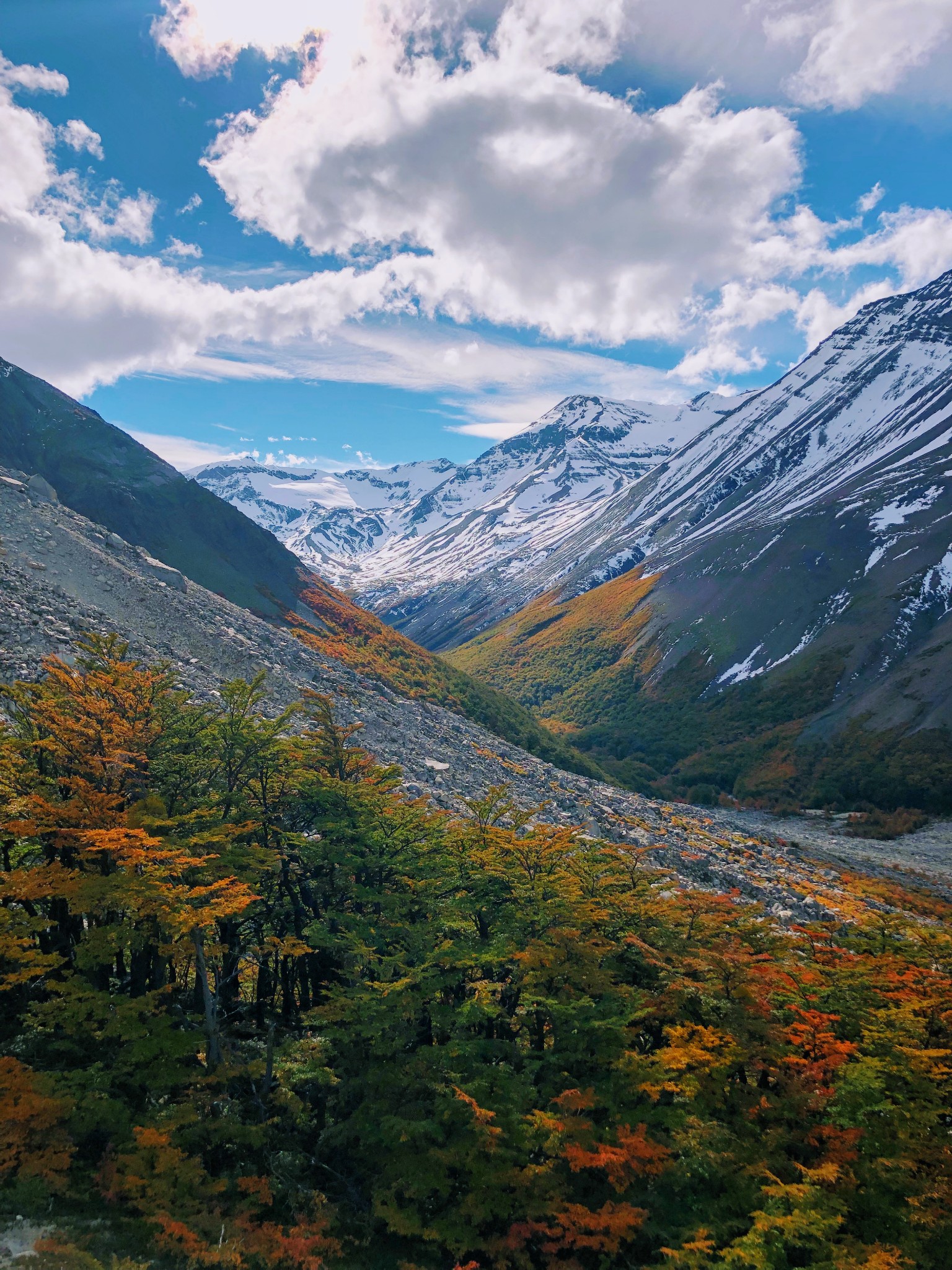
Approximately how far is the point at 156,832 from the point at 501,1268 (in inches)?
421

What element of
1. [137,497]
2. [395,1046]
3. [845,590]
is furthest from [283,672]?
[845,590]

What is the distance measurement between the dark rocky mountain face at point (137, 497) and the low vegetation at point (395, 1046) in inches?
1948

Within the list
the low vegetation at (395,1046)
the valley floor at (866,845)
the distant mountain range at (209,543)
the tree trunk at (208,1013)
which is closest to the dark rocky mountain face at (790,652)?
the valley floor at (866,845)

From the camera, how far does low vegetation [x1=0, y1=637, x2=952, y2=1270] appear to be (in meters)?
10.8

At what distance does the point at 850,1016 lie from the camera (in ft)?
46.8

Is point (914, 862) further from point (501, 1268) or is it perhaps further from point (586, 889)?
point (501, 1268)

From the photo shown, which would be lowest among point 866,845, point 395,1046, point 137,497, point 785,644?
point 395,1046

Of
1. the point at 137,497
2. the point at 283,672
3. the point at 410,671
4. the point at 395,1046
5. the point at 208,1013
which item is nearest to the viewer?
the point at 208,1013

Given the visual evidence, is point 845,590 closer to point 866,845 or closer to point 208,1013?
point 866,845

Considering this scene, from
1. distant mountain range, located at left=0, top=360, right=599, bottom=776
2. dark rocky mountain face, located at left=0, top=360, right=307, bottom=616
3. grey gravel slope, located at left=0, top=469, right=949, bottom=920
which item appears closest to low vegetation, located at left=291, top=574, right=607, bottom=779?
distant mountain range, located at left=0, top=360, right=599, bottom=776

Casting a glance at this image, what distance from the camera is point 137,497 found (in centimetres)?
7306

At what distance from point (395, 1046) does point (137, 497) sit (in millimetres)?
74214

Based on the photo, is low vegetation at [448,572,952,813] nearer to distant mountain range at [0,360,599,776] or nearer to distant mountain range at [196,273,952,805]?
distant mountain range at [196,273,952,805]

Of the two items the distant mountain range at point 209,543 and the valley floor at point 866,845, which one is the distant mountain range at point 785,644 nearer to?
the valley floor at point 866,845
